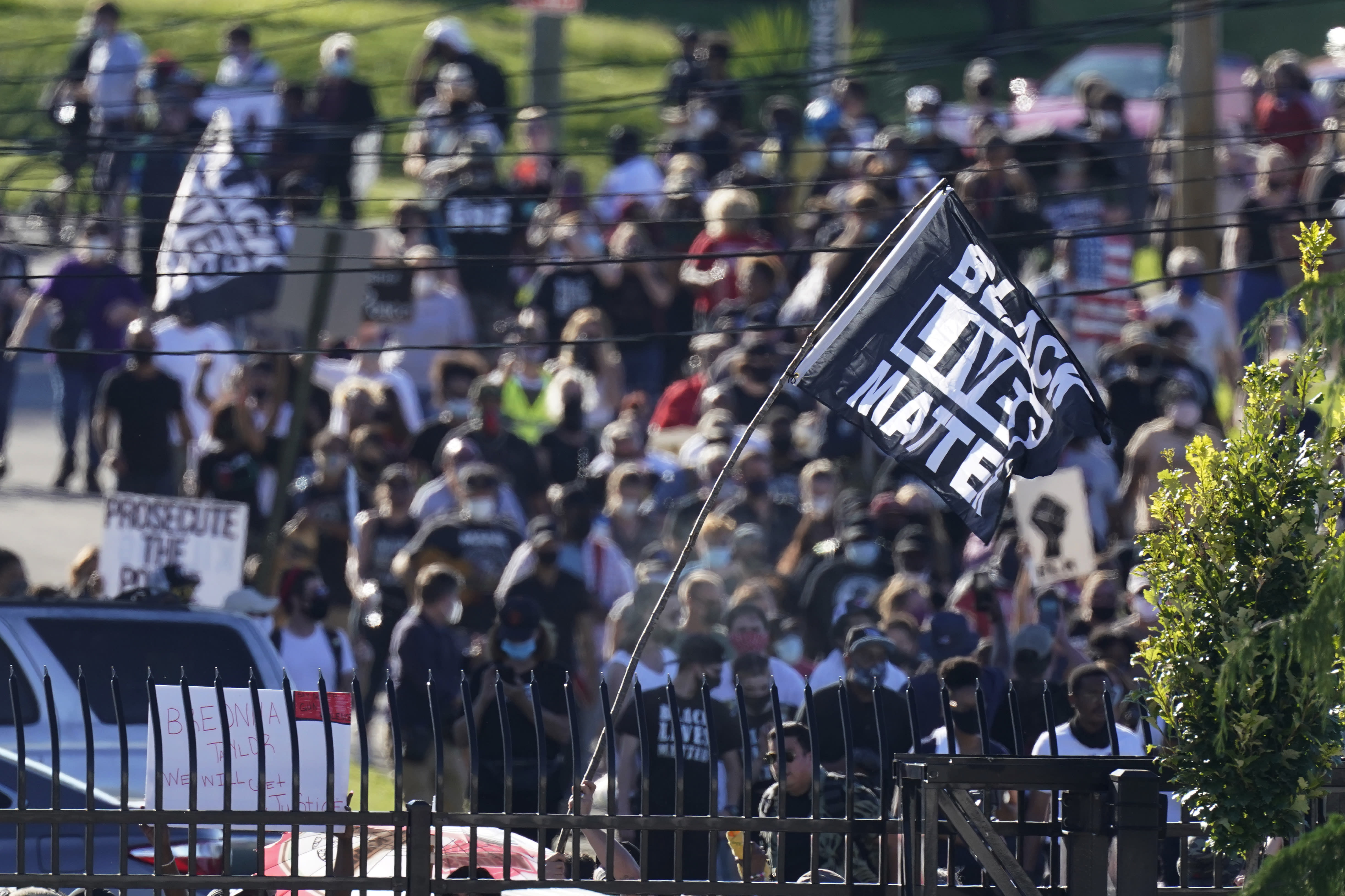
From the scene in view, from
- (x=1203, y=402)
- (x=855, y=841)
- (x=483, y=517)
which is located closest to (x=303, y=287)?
(x=483, y=517)

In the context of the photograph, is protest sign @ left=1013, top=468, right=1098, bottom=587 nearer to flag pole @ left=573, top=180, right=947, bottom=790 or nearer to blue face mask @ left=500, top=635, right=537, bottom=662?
blue face mask @ left=500, top=635, right=537, bottom=662

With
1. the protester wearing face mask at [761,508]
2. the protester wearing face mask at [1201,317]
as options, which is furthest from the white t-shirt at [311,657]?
the protester wearing face mask at [1201,317]

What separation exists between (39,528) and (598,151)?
20.3 ft

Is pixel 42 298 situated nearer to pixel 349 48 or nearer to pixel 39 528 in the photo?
pixel 39 528

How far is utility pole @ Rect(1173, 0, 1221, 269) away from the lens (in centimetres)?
1630

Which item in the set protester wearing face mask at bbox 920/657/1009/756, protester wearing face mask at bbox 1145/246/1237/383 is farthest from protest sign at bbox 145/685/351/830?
protester wearing face mask at bbox 1145/246/1237/383

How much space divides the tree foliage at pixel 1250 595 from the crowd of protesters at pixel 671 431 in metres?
0.22

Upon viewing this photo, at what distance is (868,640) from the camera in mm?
10586

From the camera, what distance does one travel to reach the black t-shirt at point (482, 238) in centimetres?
1828

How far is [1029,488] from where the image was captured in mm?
13172

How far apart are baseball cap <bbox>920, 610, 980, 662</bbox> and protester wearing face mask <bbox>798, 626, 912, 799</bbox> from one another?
26.5 inches

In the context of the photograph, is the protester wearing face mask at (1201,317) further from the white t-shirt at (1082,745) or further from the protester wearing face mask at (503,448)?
the white t-shirt at (1082,745)

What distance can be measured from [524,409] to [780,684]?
546cm

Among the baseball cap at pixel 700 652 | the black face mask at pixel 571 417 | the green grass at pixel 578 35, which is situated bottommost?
the baseball cap at pixel 700 652
